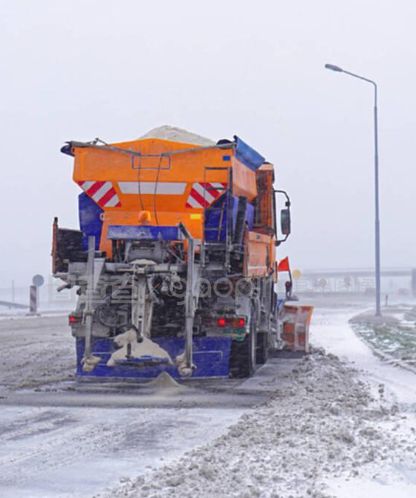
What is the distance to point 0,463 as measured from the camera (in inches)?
295

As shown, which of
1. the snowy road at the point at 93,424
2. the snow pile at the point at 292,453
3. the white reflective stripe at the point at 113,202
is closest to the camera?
the snow pile at the point at 292,453

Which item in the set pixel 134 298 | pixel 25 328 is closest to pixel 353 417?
pixel 134 298

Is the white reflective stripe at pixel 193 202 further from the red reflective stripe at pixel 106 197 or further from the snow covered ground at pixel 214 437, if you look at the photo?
the snow covered ground at pixel 214 437

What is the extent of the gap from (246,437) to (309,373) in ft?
20.5

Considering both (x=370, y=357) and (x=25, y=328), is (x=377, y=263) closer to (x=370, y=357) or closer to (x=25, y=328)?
(x=25, y=328)

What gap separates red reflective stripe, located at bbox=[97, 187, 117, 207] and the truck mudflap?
1.79 meters

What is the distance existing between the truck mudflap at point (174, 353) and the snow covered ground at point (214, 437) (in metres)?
0.29

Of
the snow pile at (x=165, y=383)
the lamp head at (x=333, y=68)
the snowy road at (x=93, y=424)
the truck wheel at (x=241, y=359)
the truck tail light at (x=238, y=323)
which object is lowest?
the snowy road at (x=93, y=424)

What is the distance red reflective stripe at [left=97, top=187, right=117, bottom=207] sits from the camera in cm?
1298

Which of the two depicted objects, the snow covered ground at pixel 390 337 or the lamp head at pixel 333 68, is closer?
the snow covered ground at pixel 390 337

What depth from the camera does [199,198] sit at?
505 inches

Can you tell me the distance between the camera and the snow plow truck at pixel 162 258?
11.7 m

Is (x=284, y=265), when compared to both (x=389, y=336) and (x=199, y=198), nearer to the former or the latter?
(x=199, y=198)

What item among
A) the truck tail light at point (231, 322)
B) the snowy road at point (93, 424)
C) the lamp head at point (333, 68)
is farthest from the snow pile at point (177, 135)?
the lamp head at point (333, 68)
